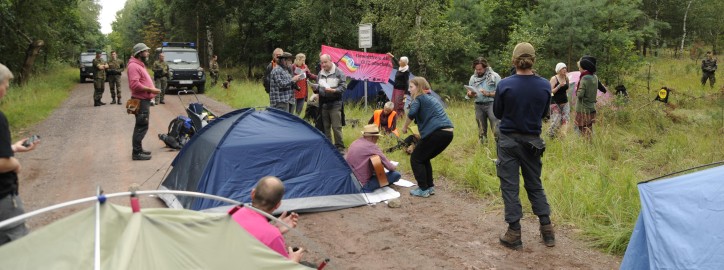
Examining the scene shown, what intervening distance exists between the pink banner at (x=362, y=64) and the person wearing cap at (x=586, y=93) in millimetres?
5454

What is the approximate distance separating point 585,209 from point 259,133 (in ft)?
11.7

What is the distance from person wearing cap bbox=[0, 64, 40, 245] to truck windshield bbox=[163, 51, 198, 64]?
1795 centimetres

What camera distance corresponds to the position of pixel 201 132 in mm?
6117

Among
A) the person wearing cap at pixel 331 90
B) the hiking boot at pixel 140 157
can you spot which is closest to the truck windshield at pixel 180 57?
the hiking boot at pixel 140 157

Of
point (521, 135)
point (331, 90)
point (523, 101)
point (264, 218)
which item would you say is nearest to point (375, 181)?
point (331, 90)

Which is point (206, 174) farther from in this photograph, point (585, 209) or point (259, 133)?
point (585, 209)

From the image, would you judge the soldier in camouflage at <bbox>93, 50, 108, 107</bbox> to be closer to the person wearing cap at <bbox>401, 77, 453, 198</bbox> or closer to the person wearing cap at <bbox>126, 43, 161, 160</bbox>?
the person wearing cap at <bbox>126, 43, 161, 160</bbox>

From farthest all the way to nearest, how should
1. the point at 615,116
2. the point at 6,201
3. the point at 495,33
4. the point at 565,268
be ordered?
the point at 495,33 → the point at 615,116 → the point at 565,268 → the point at 6,201

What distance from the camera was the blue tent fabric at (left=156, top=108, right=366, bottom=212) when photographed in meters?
5.69

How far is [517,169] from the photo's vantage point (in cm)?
482

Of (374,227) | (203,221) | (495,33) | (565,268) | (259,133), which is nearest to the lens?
(203,221)

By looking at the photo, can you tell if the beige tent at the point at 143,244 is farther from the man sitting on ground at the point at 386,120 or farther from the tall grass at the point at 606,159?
the man sitting on ground at the point at 386,120

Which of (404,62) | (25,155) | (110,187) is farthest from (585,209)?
(25,155)

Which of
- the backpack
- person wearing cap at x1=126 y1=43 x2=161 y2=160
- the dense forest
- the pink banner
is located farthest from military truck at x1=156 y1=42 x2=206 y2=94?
person wearing cap at x1=126 y1=43 x2=161 y2=160
